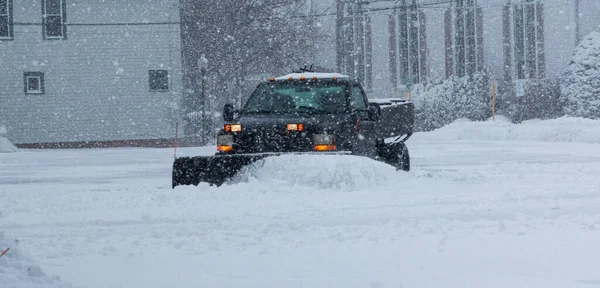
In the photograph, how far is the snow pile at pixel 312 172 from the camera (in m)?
12.2

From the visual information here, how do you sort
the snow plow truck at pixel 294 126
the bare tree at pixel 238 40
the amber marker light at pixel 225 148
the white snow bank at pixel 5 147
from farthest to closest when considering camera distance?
the bare tree at pixel 238 40
the white snow bank at pixel 5 147
the amber marker light at pixel 225 148
the snow plow truck at pixel 294 126

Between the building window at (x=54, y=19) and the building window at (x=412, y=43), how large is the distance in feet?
52.1

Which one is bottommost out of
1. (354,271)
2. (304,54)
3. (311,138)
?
A: (354,271)

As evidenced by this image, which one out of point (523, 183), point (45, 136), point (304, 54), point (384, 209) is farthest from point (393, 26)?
point (384, 209)

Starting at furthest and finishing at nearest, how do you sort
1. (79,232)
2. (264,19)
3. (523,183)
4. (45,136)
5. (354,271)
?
(264,19), (45,136), (523,183), (79,232), (354,271)

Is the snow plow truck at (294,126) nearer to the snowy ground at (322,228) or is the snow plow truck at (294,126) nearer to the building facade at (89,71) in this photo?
the snowy ground at (322,228)

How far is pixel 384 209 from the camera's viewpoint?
10.3 meters

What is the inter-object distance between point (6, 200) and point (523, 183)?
702 cm

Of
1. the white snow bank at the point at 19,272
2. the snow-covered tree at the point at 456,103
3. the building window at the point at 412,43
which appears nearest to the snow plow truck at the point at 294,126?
the white snow bank at the point at 19,272

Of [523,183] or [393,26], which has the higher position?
[393,26]

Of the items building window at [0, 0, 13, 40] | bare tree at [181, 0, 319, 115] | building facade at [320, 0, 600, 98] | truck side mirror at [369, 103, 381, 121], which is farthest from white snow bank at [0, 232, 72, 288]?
building facade at [320, 0, 600, 98]

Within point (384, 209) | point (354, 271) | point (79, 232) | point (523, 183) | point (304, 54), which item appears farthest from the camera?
point (304, 54)

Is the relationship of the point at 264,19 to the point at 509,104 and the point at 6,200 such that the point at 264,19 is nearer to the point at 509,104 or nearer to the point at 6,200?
the point at 509,104

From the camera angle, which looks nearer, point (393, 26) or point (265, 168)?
point (265, 168)
